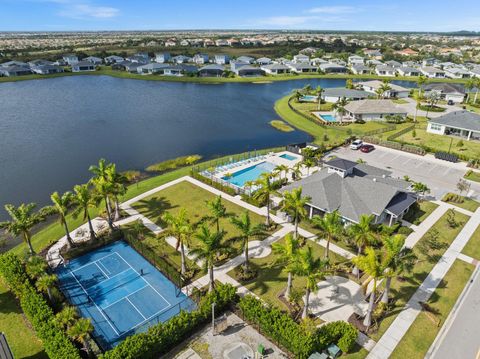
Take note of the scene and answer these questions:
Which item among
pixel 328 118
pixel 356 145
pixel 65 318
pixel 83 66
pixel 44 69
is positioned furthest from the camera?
pixel 83 66

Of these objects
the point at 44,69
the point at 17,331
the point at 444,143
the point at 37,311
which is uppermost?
the point at 44,69

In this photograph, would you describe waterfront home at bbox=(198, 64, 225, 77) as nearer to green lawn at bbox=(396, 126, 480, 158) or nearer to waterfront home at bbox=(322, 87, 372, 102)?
waterfront home at bbox=(322, 87, 372, 102)

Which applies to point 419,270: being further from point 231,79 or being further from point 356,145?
point 231,79

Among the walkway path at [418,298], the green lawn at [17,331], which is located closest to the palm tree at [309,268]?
the walkway path at [418,298]

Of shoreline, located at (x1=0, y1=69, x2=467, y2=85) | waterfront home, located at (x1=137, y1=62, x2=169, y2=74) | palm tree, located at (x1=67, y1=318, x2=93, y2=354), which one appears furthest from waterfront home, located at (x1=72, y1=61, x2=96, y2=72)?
palm tree, located at (x1=67, y1=318, x2=93, y2=354)

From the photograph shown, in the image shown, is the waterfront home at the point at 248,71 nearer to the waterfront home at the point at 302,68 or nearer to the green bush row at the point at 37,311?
the waterfront home at the point at 302,68

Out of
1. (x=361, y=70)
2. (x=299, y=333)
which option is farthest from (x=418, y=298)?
(x=361, y=70)

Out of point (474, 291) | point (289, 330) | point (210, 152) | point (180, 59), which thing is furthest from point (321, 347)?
point (180, 59)
